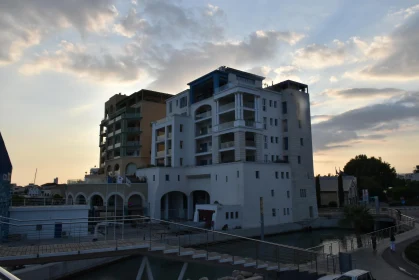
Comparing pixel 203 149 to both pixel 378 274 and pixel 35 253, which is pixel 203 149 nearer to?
pixel 378 274

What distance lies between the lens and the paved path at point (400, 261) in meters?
18.6

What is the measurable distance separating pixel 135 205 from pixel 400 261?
40360 millimetres

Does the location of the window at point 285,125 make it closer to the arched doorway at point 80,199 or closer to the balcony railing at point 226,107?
the balcony railing at point 226,107

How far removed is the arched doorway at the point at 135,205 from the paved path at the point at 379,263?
112 feet

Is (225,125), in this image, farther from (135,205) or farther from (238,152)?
(135,205)

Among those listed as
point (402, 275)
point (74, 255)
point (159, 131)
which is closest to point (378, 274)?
point (402, 275)

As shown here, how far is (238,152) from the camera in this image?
4591 cm

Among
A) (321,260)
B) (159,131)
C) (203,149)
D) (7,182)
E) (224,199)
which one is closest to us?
(321,260)

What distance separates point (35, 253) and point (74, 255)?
4.93 feet

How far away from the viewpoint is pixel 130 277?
23.8 m

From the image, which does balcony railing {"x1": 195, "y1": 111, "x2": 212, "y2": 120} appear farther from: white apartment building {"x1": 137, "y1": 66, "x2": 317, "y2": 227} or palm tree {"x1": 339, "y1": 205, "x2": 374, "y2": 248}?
palm tree {"x1": 339, "y1": 205, "x2": 374, "y2": 248}

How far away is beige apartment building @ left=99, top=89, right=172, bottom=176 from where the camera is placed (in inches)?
2594

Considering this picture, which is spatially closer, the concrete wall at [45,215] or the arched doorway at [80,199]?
the concrete wall at [45,215]

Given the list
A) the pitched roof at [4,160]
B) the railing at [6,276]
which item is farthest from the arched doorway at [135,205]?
the railing at [6,276]
